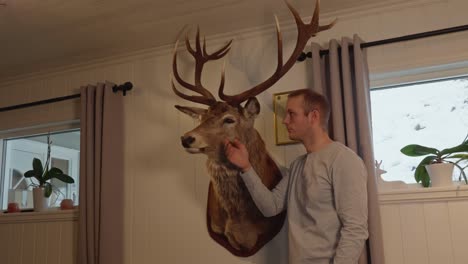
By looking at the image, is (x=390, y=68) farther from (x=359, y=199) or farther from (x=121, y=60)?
(x=121, y=60)

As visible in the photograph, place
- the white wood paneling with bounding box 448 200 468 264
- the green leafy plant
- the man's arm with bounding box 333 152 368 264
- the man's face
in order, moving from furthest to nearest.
→ the green leafy plant → the white wood paneling with bounding box 448 200 468 264 → the man's face → the man's arm with bounding box 333 152 368 264

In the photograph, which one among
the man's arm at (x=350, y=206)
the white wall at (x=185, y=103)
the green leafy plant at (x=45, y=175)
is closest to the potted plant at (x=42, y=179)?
the green leafy plant at (x=45, y=175)

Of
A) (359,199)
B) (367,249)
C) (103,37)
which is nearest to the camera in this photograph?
(359,199)

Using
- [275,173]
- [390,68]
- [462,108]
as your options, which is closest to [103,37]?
[275,173]

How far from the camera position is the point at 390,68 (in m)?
2.61

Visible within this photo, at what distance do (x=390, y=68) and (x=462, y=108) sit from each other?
466 millimetres

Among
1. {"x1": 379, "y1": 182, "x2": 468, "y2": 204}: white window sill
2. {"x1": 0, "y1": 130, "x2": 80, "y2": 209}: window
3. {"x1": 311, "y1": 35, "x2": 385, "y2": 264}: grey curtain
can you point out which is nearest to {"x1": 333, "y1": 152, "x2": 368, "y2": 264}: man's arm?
{"x1": 311, "y1": 35, "x2": 385, "y2": 264}: grey curtain

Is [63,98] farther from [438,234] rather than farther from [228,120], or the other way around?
[438,234]

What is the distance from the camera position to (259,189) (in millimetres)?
2309

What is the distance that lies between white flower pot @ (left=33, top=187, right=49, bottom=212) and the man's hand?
1.75 meters


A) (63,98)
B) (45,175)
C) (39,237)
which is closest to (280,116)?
(63,98)

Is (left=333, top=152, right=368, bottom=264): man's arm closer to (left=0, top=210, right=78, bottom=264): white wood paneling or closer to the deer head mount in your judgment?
the deer head mount

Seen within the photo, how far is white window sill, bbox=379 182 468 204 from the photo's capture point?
2328mm

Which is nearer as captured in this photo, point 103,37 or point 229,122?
point 229,122
